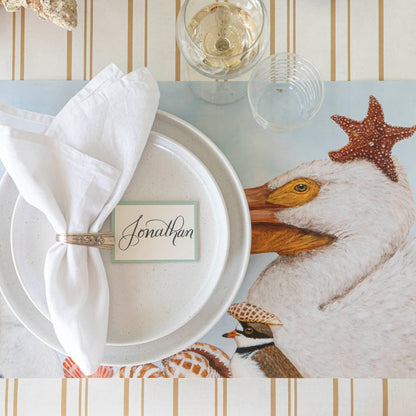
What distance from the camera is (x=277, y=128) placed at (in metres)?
0.64

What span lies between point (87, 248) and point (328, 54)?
1.64ft

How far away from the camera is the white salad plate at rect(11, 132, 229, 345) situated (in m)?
0.56

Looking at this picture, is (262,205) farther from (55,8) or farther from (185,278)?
(55,8)

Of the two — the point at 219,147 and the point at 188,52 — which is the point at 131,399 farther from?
the point at 188,52

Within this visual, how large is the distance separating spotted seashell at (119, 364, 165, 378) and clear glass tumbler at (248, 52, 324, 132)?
44 centimetres

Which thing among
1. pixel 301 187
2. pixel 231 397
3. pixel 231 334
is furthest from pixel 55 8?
pixel 231 397

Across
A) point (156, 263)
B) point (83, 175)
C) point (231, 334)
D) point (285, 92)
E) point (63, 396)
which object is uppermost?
point (285, 92)

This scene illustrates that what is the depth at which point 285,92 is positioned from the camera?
644 millimetres

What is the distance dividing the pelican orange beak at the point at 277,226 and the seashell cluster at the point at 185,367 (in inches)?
7.2

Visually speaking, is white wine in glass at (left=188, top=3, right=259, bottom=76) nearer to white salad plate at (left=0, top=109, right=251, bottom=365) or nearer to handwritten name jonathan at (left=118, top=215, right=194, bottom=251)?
white salad plate at (left=0, top=109, right=251, bottom=365)

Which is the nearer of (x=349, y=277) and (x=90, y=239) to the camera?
(x=90, y=239)

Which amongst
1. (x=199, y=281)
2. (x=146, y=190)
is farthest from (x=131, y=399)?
(x=146, y=190)

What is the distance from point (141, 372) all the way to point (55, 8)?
0.59 m

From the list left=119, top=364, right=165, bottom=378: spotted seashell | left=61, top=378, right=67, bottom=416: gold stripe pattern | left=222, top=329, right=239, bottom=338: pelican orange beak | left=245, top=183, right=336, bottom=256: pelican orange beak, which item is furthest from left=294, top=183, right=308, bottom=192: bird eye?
left=61, top=378, right=67, bottom=416: gold stripe pattern
